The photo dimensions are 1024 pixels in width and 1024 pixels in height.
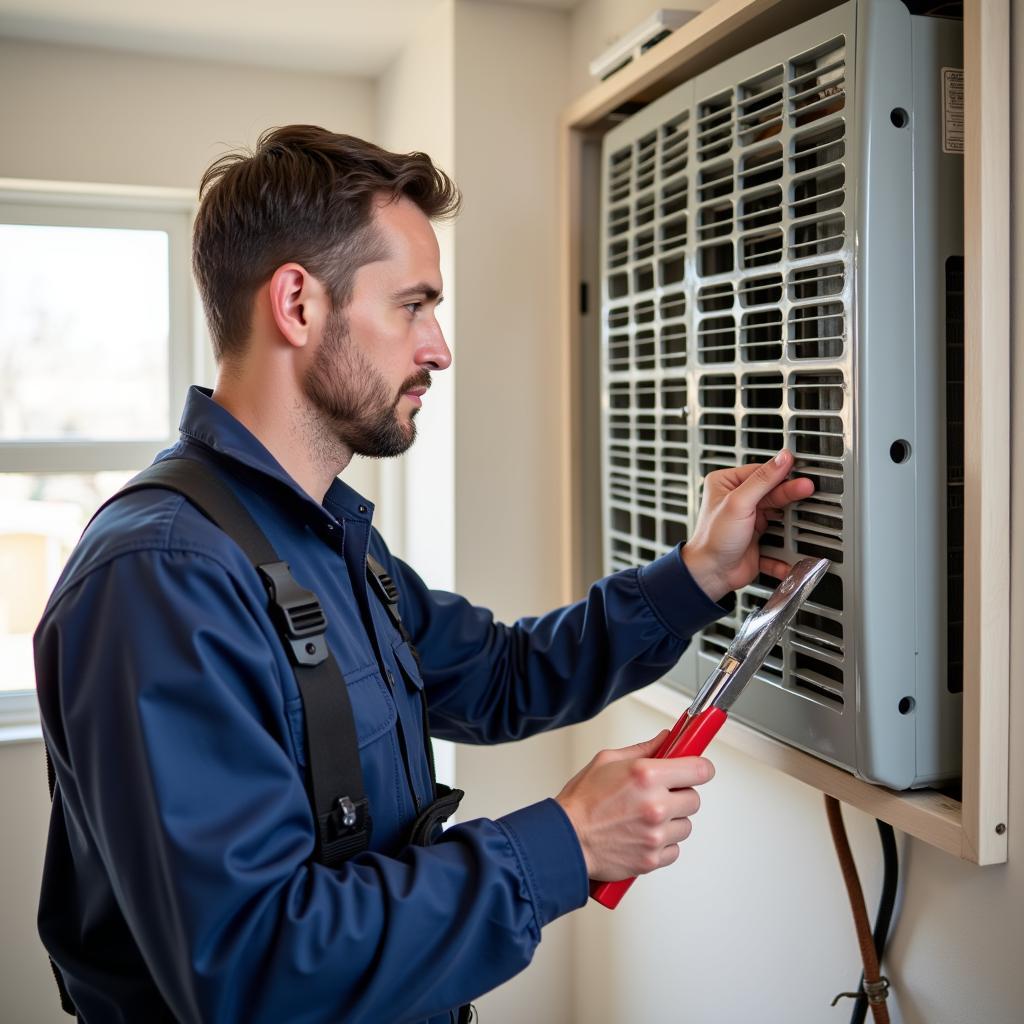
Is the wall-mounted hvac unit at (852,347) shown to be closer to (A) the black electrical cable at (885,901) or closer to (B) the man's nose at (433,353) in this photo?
(A) the black electrical cable at (885,901)

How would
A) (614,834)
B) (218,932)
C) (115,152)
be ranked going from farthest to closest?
(115,152) < (614,834) < (218,932)

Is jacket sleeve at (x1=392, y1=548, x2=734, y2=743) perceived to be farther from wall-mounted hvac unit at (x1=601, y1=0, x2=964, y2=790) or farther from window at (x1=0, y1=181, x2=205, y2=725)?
window at (x1=0, y1=181, x2=205, y2=725)

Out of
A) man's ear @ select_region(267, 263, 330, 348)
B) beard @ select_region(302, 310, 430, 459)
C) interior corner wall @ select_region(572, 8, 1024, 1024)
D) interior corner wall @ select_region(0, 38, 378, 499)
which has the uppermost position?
interior corner wall @ select_region(0, 38, 378, 499)

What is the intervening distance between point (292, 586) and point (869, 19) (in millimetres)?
764

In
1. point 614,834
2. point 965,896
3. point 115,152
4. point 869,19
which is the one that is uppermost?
point 115,152

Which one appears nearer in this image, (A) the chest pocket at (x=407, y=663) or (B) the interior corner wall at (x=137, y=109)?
(A) the chest pocket at (x=407, y=663)

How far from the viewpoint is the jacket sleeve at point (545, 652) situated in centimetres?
131

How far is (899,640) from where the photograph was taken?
106 cm

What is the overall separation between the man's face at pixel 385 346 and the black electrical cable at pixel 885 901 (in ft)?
2.24

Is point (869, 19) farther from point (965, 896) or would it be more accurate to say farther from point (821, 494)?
point (965, 896)

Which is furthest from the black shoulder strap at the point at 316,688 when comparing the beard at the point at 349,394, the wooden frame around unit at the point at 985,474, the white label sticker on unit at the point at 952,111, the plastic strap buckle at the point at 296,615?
the white label sticker on unit at the point at 952,111

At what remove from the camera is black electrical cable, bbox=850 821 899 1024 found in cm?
117

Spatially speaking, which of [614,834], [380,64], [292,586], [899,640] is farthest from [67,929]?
[380,64]

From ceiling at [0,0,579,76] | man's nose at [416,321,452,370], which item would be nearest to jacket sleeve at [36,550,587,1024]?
man's nose at [416,321,452,370]
